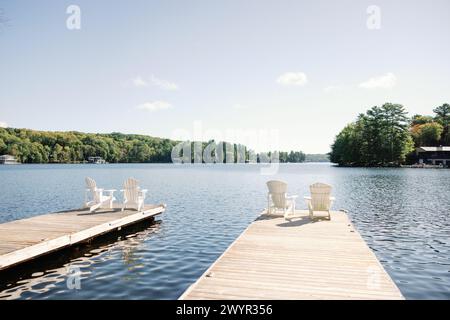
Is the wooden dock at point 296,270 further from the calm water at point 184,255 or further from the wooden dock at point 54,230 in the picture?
the wooden dock at point 54,230

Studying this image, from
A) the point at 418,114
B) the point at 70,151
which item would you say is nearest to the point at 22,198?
the point at 70,151

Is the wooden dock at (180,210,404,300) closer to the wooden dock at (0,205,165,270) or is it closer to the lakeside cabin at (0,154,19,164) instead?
the wooden dock at (0,205,165,270)

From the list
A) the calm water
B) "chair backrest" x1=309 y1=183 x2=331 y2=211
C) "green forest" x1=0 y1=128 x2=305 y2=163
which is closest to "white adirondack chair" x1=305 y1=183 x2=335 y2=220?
"chair backrest" x1=309 y1=183 x2=331 y2=211

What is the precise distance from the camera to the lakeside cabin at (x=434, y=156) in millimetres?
94562

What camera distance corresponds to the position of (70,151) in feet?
459

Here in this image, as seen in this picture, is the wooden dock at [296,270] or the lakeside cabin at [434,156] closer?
the wooden dock at [296,270]

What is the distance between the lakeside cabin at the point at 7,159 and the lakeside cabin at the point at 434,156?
12528 centimetres

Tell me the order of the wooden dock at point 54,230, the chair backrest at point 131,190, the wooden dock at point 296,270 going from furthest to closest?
1. the chair backrest at point 131,190
2. the wooden dock at point 54,230
3. the wooden dock at point 296,270

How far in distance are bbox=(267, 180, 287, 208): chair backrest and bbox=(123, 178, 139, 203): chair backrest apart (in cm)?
539

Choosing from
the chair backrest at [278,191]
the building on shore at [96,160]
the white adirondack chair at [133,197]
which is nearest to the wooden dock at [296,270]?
the chair backrest at [278,191]

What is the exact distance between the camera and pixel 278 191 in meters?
12.7

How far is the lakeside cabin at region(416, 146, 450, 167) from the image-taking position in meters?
94.6

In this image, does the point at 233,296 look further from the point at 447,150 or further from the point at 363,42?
the point at 447,150

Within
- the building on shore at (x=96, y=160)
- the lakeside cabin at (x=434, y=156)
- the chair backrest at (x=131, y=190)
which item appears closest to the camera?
the chair backrest at (x=131, y=190)
